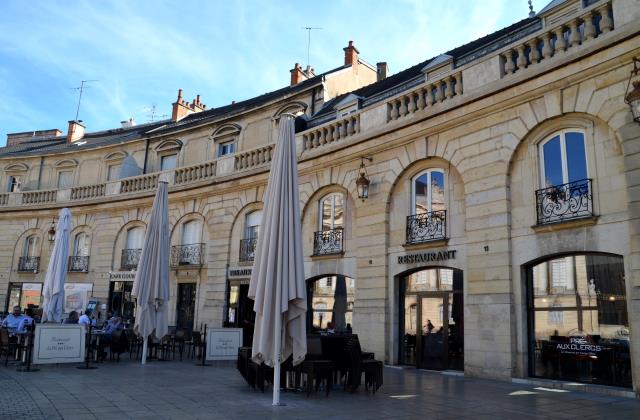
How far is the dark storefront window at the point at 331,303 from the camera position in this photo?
15.4 m

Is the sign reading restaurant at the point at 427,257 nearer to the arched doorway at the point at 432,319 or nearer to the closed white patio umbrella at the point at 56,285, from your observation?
the arched doorway at the point at 432,319

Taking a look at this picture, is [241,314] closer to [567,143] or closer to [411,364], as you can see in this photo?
[411,364]

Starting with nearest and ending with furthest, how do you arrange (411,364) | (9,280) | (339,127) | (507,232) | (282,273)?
(282,273) < (507,232) < (411,364) < (339,127) < (9,280)

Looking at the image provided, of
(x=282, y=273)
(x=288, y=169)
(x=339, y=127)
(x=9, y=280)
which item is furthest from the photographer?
(x=9, y=280)

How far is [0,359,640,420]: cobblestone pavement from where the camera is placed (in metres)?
7.16

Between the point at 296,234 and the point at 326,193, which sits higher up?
the point at 326,193

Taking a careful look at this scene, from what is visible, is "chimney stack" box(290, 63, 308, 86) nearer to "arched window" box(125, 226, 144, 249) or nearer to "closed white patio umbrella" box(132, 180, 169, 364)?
"arched window" box(125, 226, 144, 249)

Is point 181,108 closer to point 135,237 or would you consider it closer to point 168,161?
point 168,161

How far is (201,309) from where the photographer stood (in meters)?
19.9

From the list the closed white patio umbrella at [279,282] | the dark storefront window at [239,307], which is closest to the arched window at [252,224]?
the dark storefront window at [239,307]

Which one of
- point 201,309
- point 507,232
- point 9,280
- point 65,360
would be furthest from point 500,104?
point 9,280

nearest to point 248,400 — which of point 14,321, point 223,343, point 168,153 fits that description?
point 223,343

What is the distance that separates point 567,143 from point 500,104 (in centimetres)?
178

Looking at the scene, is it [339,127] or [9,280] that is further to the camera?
[9,280]
